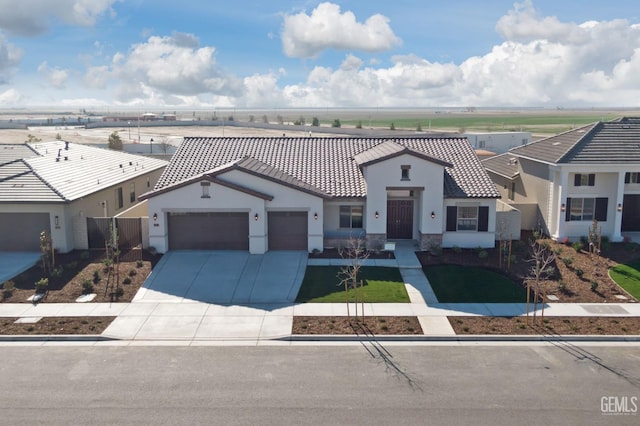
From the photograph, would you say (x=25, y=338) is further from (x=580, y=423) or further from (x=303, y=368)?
(x=580, y=423)

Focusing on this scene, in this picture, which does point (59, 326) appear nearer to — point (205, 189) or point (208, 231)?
point (208, 231)

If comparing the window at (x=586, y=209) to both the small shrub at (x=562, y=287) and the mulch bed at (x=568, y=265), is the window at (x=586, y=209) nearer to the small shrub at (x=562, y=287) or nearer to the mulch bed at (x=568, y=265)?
the mulch bed at (x=568, y=265)

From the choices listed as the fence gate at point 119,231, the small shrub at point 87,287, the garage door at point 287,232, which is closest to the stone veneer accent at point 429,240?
the garage door at point 287,232

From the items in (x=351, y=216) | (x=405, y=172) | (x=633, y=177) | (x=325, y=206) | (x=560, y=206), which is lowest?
(x=351, y=216)

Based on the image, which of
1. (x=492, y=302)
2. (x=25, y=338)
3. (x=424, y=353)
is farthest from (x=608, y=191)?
(x=25, y=338)

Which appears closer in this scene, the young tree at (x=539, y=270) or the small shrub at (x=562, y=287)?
the young tree at (x=539, y=270)

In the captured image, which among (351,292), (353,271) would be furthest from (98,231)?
(353,271)

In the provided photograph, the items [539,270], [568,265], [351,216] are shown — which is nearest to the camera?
[539,270]

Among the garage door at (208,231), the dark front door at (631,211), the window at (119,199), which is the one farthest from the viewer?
the window at (119,199)
